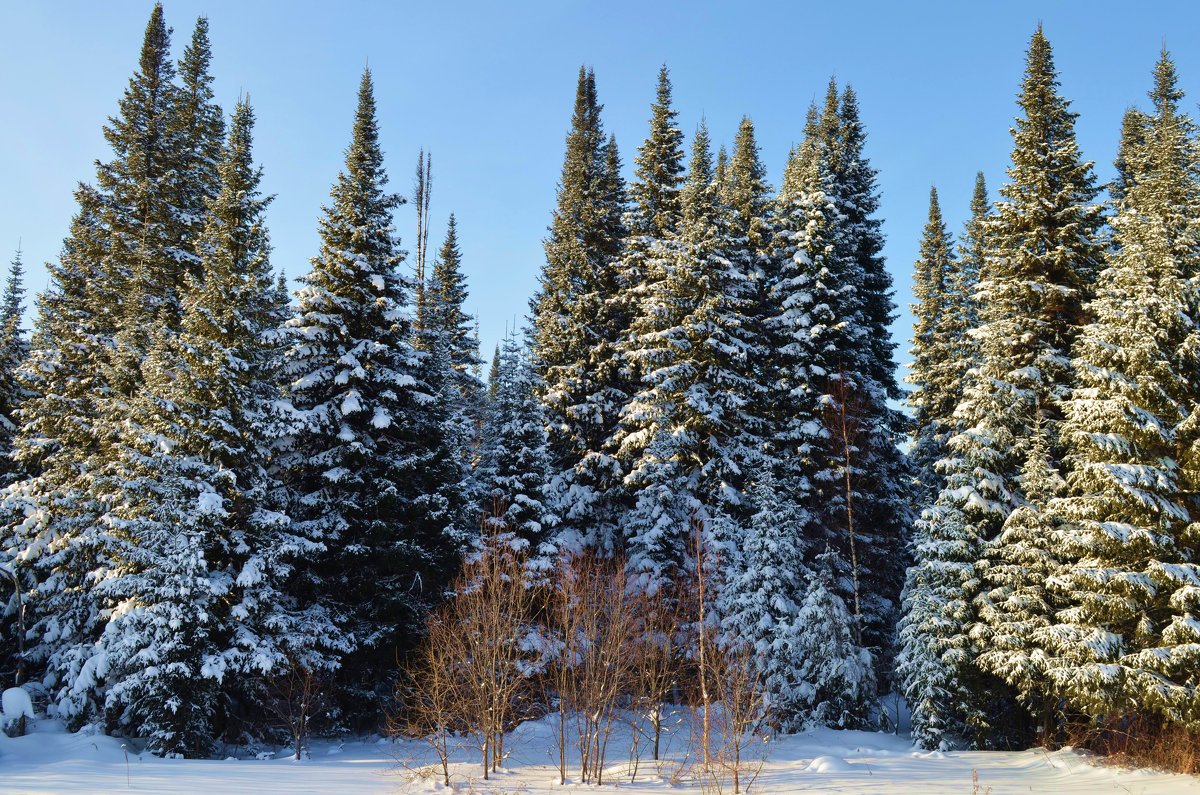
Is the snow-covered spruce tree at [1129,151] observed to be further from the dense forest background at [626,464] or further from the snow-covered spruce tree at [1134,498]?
the snow-covered spruce tree at [1134,498]

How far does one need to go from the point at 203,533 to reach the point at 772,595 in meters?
17.2

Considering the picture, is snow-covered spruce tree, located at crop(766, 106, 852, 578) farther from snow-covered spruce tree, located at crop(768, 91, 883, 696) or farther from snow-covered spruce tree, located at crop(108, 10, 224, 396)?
snow-covered spruce tree, located at crop(108, 10, 224, 396)

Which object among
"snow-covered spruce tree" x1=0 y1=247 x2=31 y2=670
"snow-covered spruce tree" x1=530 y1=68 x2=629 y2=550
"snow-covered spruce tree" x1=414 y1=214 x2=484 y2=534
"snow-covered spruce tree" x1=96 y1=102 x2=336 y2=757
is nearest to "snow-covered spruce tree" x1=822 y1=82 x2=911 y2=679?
"snow-covered spruce tree" x1=530 y1=68 x2=629 y2=550

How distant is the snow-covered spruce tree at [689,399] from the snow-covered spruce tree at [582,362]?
3.88 feet

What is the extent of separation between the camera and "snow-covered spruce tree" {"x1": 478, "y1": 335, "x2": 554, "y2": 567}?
81.4 feet

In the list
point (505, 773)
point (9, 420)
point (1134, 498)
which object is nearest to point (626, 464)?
point (505, 773)

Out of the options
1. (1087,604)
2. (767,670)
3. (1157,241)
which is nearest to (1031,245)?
(1157,241)

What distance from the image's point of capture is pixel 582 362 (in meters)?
29.2

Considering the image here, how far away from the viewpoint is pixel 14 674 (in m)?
25.3

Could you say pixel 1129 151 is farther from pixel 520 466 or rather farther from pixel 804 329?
pixel 520 466

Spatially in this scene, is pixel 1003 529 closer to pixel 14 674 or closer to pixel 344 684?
pixel 344 684

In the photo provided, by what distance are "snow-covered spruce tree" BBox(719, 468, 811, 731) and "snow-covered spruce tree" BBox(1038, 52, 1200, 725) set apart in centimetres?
732

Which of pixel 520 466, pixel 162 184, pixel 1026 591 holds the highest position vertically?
pixel 162 184

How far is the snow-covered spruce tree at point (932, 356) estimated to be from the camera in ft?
101
